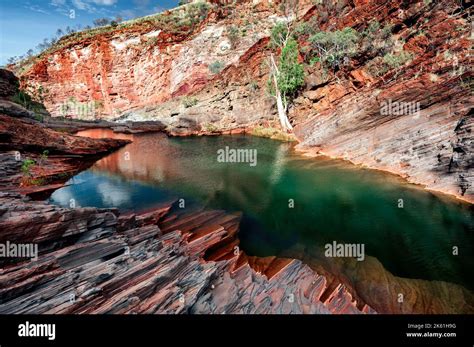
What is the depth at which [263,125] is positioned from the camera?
1698 inches

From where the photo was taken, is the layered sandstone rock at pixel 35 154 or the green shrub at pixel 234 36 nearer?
the layered sandstone rock at pixel 35 154

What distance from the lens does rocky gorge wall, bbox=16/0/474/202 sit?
19.7 m

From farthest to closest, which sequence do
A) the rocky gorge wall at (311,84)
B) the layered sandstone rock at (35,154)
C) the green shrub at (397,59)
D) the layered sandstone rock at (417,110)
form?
the green shrub at (397,59) → the rocky gorge wall at (311,84) → the layered sandstone rock at (417,110) → the layered sandstone rock at (35,154)

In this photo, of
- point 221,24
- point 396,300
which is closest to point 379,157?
point 396,300

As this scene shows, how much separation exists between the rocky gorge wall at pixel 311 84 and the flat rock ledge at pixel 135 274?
1484 cm

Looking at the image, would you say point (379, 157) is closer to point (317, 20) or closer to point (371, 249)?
point (371, 249)

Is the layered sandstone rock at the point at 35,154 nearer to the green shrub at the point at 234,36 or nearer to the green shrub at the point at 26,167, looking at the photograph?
the green shrub at the point at 26,167

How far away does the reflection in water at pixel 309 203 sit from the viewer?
11.6 m

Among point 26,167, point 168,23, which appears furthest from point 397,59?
point 168,23

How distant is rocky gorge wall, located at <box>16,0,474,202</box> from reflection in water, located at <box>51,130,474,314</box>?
3.42 metres

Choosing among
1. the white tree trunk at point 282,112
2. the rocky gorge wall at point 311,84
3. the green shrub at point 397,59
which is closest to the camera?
the rocky gorge wall at point 311,84

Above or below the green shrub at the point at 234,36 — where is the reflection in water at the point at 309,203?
below

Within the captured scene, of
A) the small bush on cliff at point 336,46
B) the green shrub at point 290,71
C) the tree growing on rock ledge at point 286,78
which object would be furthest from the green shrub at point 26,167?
the small bush on cliff at point 336,46

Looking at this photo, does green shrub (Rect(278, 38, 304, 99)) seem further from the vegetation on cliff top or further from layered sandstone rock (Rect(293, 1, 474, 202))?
the vegetation on cliff top
